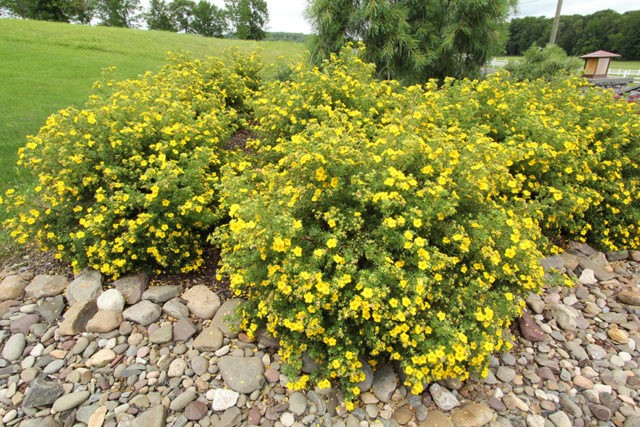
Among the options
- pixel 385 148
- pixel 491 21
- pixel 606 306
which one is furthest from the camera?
pixel 491 21

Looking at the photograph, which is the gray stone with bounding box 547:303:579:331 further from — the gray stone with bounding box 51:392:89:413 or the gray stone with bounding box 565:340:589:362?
the gray stone with bounding box 51:392:89:413

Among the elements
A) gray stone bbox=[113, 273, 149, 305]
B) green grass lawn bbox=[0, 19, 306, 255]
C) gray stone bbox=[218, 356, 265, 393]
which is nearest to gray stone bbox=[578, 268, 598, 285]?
gray stone bbox=[218, 356, 265, 393]

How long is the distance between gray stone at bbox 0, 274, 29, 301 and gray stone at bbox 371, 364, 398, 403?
8.89ft

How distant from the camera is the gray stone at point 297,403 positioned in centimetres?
220

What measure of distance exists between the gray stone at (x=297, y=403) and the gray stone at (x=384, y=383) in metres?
0.42

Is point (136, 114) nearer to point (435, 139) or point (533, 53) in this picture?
point (435, 139)

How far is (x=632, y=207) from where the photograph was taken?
3850 millimetres

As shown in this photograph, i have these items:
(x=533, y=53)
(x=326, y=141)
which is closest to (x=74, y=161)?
(x=326, y=141)

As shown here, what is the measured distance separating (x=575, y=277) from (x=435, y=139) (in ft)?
6.13

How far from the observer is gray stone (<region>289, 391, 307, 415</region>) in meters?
2.20

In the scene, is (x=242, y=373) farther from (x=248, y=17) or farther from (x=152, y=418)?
(x=248, y=17)

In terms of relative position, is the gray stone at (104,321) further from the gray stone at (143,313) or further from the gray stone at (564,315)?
the gray stone at (564,315)

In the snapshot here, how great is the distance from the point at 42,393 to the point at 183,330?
82 cm

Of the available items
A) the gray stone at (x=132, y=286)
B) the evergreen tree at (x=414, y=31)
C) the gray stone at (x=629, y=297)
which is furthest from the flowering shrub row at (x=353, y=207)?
the evergreen tree at (x=414, y=31)
